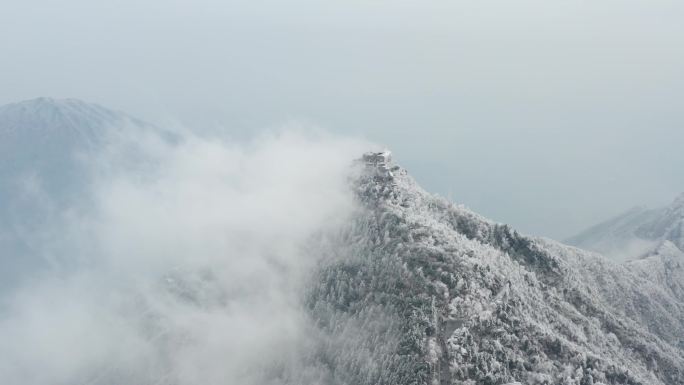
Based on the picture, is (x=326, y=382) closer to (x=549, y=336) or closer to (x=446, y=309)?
(x=446, y=309)

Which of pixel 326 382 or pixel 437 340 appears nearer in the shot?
pixel 437 340

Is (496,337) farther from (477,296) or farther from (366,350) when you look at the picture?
(366,350)

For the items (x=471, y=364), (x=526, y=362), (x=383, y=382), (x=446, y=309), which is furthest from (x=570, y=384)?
(x=383, y=382)

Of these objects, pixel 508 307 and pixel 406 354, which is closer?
pixel 406 354

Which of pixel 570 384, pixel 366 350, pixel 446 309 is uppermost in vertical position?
pixel 446 309

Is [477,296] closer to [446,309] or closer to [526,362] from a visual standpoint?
[446,309]

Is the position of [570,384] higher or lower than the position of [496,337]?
lower

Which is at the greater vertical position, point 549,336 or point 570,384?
point 549,336

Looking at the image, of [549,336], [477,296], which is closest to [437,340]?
[477,296]
